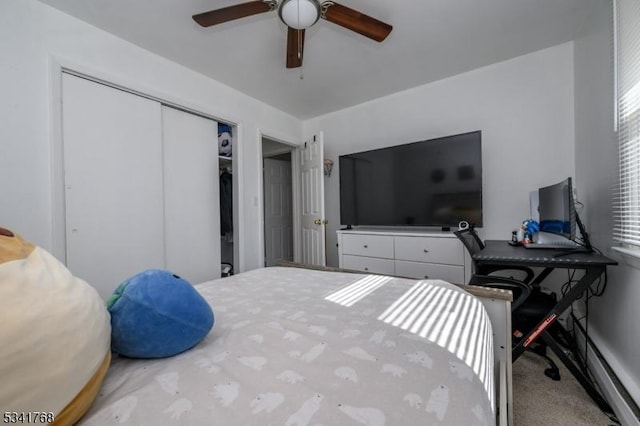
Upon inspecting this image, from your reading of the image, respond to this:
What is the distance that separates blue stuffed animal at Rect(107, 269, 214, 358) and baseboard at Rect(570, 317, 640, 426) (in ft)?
6.12

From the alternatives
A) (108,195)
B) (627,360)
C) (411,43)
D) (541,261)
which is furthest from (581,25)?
(108,195)

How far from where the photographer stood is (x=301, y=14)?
58.5 inches

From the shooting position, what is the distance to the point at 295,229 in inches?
151

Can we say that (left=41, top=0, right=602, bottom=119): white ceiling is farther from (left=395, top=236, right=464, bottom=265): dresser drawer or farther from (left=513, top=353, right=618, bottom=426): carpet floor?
(left=513, top=353, right=618, bottom=426): carpet floor

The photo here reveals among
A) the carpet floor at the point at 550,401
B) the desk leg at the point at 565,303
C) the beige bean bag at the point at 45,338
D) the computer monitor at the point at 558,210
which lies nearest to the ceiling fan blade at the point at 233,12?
the beige bean bag at the point at 45,338

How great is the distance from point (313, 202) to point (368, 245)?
0.94 meters

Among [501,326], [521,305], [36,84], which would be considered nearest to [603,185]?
[521,305]

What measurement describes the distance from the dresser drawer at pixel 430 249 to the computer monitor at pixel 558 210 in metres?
0.64

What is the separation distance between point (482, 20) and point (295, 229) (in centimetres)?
300

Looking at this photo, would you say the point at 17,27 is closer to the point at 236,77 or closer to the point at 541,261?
the point at 236,77

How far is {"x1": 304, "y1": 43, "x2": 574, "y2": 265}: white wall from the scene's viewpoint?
2289 mm

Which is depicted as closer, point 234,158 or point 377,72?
Answer: point 377,72

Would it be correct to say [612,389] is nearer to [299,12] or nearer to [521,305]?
[521,305]

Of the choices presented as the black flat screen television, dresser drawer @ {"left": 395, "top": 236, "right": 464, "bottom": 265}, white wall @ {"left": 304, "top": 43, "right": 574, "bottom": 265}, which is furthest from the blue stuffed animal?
white wall @ {"left": 304, "top": 43, "right": 574, "bottom": 265}
